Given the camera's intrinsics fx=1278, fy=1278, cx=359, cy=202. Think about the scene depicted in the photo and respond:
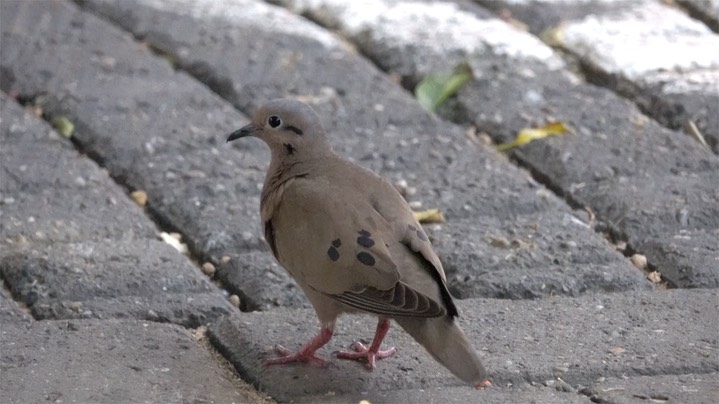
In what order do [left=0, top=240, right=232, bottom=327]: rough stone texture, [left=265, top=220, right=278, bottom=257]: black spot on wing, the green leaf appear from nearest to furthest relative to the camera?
[left=265, top=220, right=278, bottom=257]: black spot on wing, [left=0, top=240, right=232, bottom=327]: rough stone texture, the green leaf

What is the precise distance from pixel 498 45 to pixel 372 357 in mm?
2869

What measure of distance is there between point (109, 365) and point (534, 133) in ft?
7.77

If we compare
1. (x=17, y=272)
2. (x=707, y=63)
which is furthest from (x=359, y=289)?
(x=707, y=63)

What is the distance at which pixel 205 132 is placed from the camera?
5312mm

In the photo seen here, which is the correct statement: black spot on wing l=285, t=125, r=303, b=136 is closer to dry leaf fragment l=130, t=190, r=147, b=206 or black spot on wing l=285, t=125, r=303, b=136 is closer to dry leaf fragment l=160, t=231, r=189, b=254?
dry leaf fragment l=160, t=231, r=189, b=254

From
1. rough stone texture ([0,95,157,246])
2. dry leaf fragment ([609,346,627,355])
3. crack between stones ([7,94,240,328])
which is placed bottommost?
crack between stones ([7,94,240,328])

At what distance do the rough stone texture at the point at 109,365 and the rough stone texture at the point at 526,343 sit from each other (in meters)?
0.13

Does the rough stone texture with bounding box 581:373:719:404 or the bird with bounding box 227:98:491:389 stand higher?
the bird with bounding box 227:98:491:389

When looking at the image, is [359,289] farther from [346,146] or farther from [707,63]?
[707,63]

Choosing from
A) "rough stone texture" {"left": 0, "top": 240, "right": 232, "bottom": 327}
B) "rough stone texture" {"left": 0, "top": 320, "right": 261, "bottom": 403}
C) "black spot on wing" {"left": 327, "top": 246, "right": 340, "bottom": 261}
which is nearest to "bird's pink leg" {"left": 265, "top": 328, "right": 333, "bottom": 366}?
"rough stone texture" {"left": 0, "top": 320, "right": 261, "bottom": 403}

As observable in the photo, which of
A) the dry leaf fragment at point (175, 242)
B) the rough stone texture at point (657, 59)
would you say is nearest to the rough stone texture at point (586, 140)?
the rough stone texture at point (657, 59)

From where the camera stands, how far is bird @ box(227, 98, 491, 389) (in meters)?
3.38


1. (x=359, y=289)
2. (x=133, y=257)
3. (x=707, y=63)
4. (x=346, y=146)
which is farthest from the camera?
(x=707, y=63)

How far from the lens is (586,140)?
5281 mm
